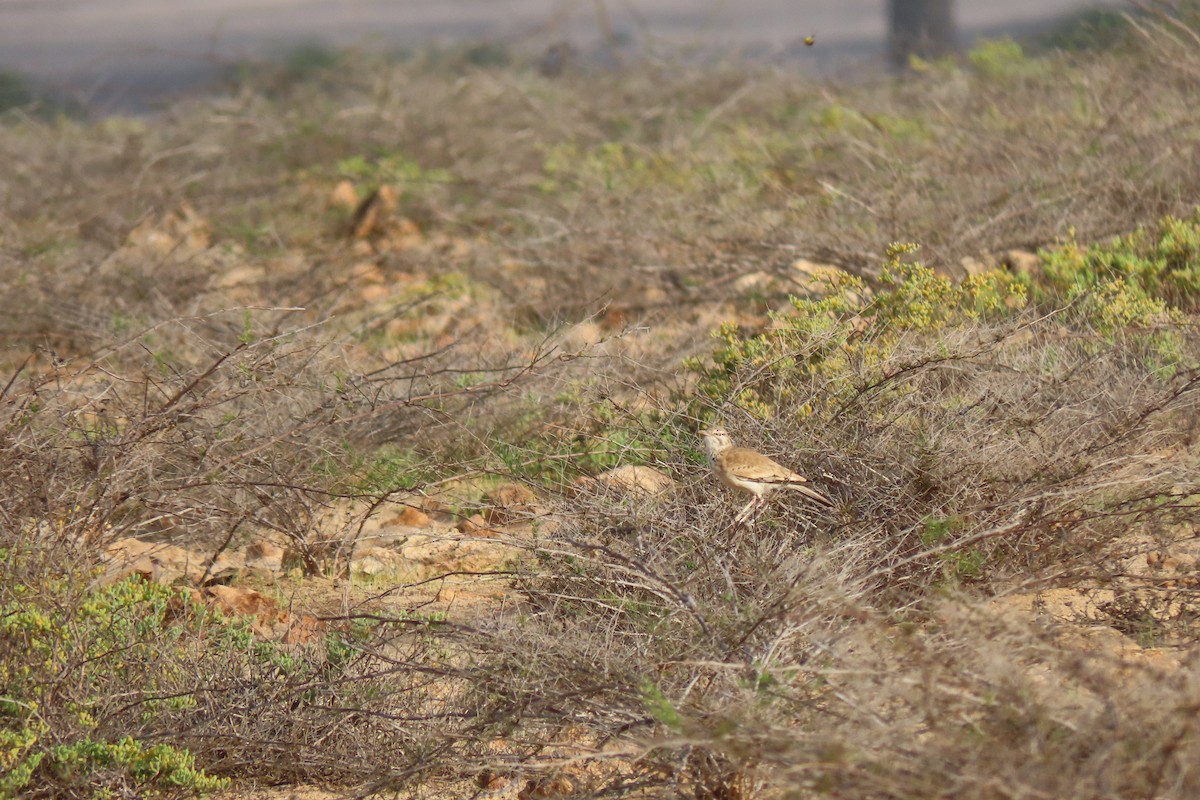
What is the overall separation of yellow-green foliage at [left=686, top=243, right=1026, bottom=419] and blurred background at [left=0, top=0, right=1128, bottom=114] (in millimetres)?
6593

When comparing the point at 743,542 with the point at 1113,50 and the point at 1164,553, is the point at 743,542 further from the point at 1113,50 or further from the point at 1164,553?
the point at 1113,50

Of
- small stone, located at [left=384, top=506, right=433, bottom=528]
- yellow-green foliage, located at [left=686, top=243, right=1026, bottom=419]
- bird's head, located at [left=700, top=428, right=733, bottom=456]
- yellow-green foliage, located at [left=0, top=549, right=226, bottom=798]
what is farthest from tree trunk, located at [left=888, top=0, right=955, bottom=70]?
yellow-green foliage, located at [left=0, top=549, right=226, bottom=798]

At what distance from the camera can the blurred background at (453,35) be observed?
37.9 ft

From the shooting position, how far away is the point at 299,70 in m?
11.9

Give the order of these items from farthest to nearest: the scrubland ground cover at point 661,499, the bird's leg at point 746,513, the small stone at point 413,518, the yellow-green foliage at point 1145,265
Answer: the yellow-green foliage at point 1145,265
the small stone at point 413,518
the bird's leg at point 746,513
the scrubland ground cover at point 661,499

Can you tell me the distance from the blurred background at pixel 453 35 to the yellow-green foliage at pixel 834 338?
21.6 feet

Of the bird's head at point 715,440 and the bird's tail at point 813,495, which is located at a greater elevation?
the bird's head at point 715,440

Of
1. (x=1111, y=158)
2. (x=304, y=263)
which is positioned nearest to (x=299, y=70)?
(x=304, y=263)

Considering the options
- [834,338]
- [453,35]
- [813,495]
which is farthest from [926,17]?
[813,495]

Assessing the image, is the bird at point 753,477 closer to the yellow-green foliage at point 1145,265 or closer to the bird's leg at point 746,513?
the bird's leg at point 746,513

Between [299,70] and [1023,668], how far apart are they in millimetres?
10448

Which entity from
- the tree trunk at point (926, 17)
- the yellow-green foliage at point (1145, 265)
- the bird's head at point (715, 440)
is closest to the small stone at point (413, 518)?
the bird's head at point (715, 440)

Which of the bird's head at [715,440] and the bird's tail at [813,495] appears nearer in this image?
the bird's tail at [813,495]

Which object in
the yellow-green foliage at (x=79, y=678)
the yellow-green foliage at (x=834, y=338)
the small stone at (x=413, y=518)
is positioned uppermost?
the yellow-green foliage at (x=834, y=338)
